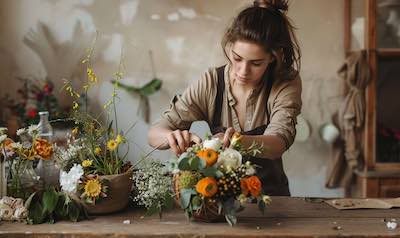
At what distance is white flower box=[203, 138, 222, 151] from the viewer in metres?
1.56

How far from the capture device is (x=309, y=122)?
13.3 feet

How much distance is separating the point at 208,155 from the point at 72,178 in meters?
0.47

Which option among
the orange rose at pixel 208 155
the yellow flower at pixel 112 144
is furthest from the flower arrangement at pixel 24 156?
the orange rose at pixel 208 155

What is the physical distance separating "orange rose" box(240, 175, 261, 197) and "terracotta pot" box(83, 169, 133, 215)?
1.44ft

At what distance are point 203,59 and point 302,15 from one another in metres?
0.90

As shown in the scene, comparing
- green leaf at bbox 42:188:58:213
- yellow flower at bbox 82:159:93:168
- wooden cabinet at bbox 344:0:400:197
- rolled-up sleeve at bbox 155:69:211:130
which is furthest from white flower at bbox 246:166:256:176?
wooden cabinet at bbox 344:0:400:197

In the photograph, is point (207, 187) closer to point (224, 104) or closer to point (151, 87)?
point (224, 104)

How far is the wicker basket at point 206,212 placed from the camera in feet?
5.06

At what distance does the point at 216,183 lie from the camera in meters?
1.49

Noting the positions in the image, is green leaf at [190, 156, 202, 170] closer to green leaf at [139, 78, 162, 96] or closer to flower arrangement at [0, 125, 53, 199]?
flower arrangement at [0, 125, 53, 199]

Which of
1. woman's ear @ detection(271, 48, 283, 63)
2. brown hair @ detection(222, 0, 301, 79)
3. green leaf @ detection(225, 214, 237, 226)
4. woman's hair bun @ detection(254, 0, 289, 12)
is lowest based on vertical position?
green leaf @ detection(225, 214, 237, 226)

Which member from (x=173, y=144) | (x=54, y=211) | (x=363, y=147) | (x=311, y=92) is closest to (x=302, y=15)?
(x=311, y=92)

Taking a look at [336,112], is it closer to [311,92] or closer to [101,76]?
[311,92]

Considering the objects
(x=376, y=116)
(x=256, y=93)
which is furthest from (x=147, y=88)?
(x=256, y=93)
